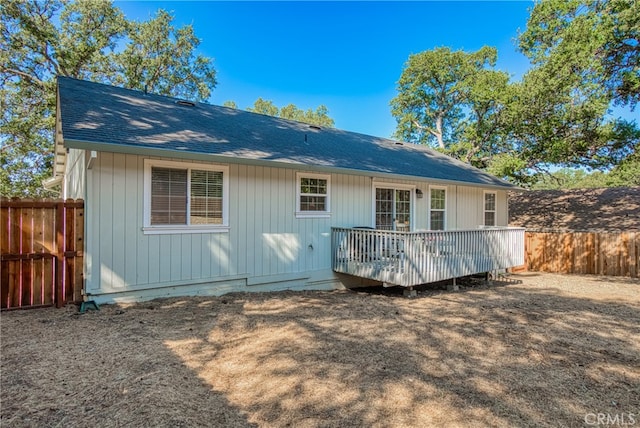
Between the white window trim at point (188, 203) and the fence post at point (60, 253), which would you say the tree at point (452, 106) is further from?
the fence post at point (60, 253)

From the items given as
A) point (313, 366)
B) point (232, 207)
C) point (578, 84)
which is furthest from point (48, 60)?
point (578, 84)

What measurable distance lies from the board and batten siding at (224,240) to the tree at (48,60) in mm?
15951

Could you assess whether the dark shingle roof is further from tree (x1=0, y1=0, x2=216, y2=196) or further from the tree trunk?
the tree trunk

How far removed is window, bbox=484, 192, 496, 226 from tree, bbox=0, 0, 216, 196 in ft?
65.9

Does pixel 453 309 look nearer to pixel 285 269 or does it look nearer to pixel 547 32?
pixel 285 269

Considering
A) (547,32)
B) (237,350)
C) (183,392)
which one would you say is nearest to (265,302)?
(237,350)

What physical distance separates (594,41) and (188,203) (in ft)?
41.9

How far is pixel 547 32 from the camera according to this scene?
40.5 ft

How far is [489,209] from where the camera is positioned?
41.6 feet

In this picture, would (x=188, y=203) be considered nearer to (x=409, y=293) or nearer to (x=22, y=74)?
(x=409, y=293)

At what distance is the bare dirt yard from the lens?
8.77ft

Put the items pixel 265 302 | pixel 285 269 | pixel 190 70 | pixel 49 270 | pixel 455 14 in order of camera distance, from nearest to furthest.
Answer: pixel 49 270, pixel 265 302, pixel 285 269, pixel 455 14, pixel 190 70

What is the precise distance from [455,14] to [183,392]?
2113 cm

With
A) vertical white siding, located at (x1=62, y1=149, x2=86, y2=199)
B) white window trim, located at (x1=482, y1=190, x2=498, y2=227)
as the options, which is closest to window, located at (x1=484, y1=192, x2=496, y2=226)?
white window trim, located at (x1=482, y1=190, x2=498, y2=227)
